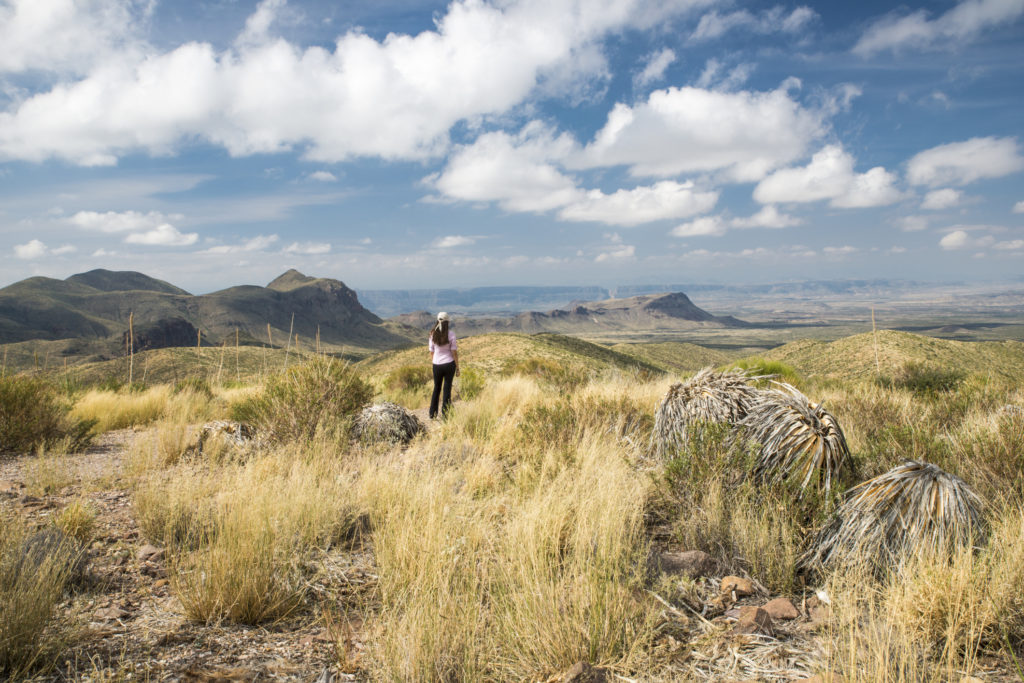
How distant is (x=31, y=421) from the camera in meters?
7.83

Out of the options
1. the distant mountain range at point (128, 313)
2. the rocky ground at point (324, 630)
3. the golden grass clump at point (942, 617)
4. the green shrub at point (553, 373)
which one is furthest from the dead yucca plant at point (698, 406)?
the distant mountain range at point (128, 313)

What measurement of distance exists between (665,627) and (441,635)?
52.2 inches

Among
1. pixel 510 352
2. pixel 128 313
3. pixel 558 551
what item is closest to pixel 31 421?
pixel 558 551

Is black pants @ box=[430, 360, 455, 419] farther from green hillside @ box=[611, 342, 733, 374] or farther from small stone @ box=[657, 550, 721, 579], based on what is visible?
green hillside @ box=[611, 342, 733, 374]

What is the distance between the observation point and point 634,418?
8.01 meters

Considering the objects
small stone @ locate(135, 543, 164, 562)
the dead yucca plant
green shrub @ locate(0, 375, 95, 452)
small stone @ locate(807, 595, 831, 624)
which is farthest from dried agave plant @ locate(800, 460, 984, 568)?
green shrub @ locate(0, 375, 95, 452)

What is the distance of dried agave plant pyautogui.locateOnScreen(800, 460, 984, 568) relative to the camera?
341 centimetres

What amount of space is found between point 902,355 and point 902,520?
43654 mm

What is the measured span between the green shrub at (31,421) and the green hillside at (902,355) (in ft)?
127

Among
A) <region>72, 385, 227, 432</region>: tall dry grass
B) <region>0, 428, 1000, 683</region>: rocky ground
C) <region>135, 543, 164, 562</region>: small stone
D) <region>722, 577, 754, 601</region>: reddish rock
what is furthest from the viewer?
<region>72, 385, 227, 432</region>: tall dry grass

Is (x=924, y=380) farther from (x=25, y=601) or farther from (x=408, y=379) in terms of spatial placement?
(x=25, y=601)

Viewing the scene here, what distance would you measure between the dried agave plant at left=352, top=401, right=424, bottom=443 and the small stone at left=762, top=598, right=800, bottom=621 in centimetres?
575

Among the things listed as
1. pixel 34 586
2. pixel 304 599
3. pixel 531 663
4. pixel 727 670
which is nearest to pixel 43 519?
pixel 34 586

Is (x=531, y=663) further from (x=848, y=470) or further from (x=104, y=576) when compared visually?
(x=848, y=470)
